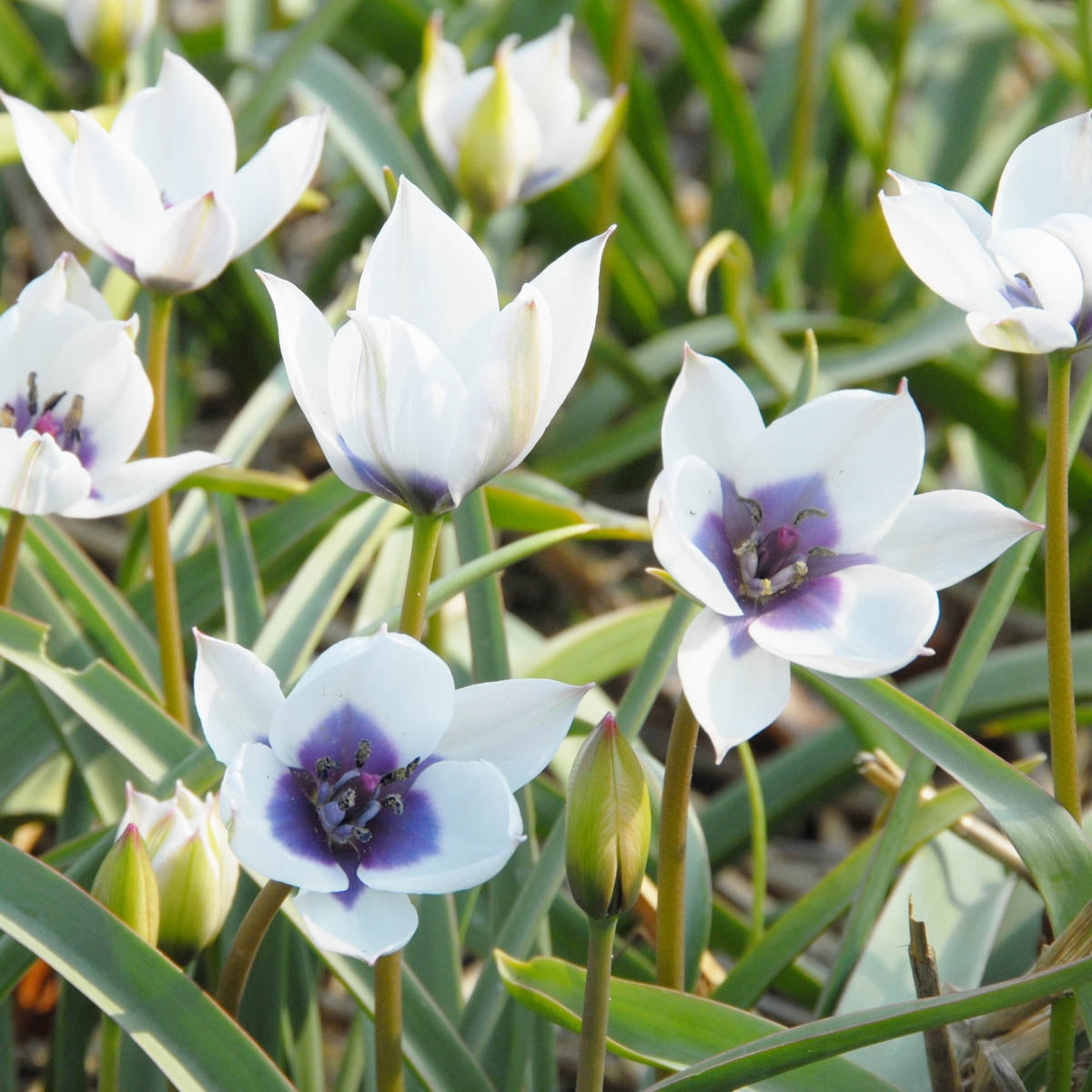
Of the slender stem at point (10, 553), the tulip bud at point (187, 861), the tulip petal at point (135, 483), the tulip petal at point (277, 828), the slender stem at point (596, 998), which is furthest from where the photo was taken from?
the slender stem at point (10, 553)

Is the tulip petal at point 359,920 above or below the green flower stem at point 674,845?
above

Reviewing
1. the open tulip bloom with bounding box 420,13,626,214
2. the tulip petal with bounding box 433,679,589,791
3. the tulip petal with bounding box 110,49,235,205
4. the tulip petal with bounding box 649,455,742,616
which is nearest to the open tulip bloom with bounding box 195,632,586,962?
the tulip petal with bounding box 433,679,589,791

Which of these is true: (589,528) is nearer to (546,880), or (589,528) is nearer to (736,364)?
(546,880)

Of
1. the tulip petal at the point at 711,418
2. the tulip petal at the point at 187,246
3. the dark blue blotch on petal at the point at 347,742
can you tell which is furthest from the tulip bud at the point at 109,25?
the dark blue blotch on petal at the point at 347,742

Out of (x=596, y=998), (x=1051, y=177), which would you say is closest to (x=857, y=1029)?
(x=596, y=998)

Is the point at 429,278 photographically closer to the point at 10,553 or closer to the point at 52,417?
the point at 52,417

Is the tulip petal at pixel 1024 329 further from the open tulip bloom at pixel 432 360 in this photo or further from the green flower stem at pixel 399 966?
the green flower stem at pixel 399 966

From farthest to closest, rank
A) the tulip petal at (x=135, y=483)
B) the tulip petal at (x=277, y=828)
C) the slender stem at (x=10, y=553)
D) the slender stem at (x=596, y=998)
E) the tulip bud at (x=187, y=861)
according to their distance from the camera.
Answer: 1. the slender stem at (x=10, y=553)
2. the tulip petal at (x=135, y=483)
3. the tulip bud at (x=187, y=861)
4. the slender stem at (x=596, y=998)
5. the tulip petal at (x=277, y=828)

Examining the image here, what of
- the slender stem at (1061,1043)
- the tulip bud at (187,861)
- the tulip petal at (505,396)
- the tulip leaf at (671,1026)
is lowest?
the slender stem at (1061,1043)

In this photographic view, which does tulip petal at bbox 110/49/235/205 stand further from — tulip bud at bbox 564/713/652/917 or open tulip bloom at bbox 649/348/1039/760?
tulip bud at bbox 564/713/652/917
